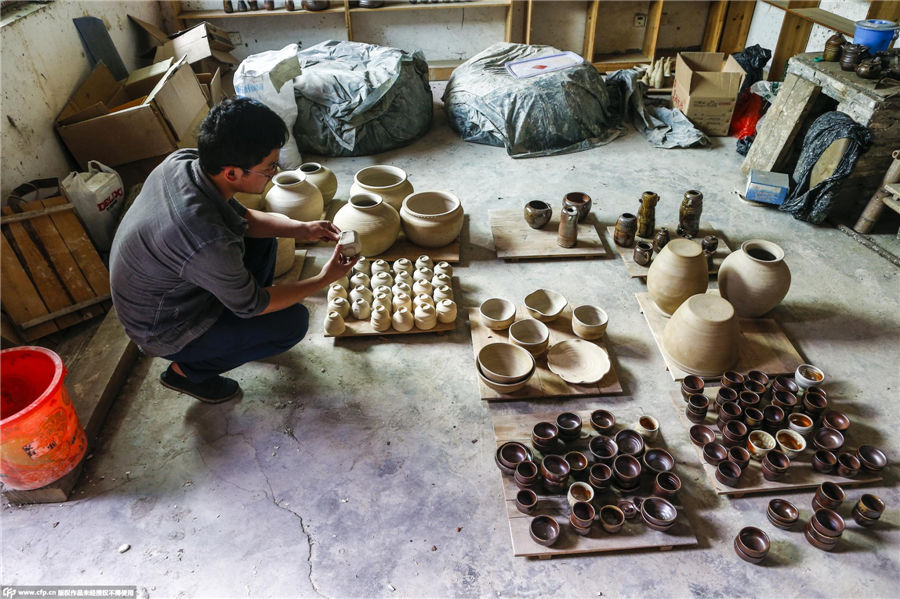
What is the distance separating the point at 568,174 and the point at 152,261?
148 inches

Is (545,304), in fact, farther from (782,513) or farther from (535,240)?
(782,513)

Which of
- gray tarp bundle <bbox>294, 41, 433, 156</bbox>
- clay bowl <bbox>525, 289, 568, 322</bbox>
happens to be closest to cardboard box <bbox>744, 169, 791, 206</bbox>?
clay bowl <bbox>525, 289, 568, 322</bbox>

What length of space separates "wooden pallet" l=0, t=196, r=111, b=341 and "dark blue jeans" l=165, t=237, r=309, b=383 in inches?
43.6

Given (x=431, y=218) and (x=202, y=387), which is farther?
(x=431, y=218)

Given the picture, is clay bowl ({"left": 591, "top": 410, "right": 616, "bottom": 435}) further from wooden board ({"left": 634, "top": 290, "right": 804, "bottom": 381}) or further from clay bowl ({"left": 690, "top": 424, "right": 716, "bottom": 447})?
wooden board ({"left": 634, "top": 290, "right": 804, "bottom": 381})

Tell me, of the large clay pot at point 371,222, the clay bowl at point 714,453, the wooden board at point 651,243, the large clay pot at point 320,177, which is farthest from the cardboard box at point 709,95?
the clay bowl at point 714,453

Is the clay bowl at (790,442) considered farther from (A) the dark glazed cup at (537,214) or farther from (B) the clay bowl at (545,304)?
(A) the dark glazed cup at (537,214)

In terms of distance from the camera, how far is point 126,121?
4.14 meters

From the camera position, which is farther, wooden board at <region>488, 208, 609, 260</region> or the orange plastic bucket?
wooden board at <region>488, 208, 609, 260</region>

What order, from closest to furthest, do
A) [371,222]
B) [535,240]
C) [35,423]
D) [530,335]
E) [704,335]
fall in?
[35,423]
[704,335]
[530,335]
[371,222]
[535,240]

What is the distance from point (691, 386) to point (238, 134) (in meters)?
2.40

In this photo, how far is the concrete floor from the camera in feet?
7.11

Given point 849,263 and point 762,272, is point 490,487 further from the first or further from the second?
point 849,263

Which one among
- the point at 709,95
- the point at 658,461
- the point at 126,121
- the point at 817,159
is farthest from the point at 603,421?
the point at 709,95
